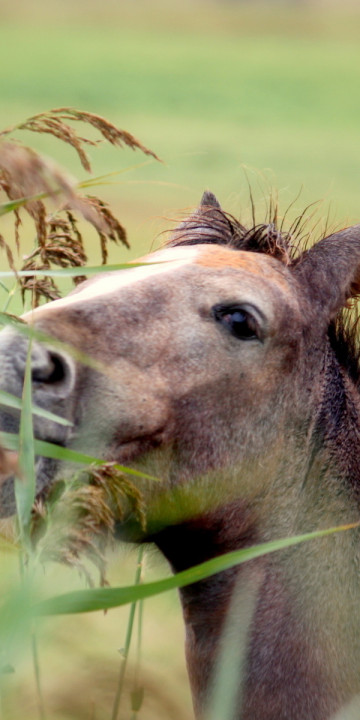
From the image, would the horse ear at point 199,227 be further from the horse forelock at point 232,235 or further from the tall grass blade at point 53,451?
the tall grass blade at point 53,451

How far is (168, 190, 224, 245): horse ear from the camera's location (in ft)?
8.42

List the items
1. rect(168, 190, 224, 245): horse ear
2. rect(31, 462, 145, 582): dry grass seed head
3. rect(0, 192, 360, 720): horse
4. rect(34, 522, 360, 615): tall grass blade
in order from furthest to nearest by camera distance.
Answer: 1. rect(168, 190, 224, 245): horse ear
2. rect(0, 192, 360, 720): horse
3. rect(31, 462, 145, 582): dry grass seed head
4. rect(34, 522, 360, 615): tall grass blade

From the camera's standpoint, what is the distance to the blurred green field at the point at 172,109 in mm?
3318

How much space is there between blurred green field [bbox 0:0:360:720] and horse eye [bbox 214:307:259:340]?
68 cm

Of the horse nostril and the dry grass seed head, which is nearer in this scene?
the dry grass seed head

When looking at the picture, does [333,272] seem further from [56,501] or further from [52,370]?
[56,501]

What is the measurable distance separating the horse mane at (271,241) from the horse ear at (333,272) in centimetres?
5

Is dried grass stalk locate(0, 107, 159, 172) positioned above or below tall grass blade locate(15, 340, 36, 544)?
above

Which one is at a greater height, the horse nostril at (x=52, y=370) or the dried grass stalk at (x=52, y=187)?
the dried grass stalk at (x=52, y=187)

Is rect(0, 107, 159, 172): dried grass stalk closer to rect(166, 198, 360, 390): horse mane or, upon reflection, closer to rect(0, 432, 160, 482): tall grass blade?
rect(0, 432, 160, 482): tall grass blade

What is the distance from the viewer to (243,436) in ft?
7.27

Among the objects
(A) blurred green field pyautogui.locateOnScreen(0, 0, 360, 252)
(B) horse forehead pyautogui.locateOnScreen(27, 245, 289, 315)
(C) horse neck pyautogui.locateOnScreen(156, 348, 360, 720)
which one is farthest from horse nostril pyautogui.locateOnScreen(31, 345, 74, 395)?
(A) blurred green field pyautogui.locateOnScreen(0, 0, 360, 252)

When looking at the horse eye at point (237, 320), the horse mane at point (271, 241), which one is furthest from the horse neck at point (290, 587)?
the horse eye at point (237, 320)

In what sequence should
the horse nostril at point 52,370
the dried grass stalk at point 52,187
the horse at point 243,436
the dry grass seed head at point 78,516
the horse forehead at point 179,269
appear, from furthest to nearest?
the horse forehead at point 179,269 → the horse at point 243,436 → the horse nostril at point 52,370 → the dry grass seed head at point 78,516 → the dried grass stalk at point 52,187
